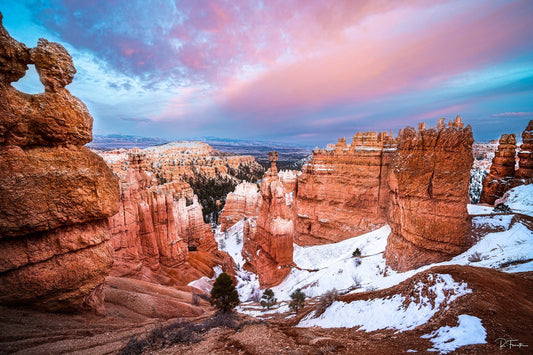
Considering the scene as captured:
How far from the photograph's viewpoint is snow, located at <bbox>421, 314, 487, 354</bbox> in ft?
16.5

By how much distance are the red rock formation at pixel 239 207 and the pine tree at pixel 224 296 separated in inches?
1123

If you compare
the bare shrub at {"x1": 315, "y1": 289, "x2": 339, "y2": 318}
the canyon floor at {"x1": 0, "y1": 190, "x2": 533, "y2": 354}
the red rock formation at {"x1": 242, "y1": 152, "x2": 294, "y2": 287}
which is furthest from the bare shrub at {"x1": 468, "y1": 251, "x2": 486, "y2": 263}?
the red rock formation at {"x1": 242, "y1": 152, "x2": 294, "y2": 287}

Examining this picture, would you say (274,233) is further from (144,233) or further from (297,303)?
(144,233)

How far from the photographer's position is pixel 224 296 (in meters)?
12.6

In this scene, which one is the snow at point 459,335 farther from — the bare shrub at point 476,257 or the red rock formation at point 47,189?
the red rock formation at point 47,189

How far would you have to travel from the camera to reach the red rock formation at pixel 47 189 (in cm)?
479

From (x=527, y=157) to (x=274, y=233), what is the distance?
27032 mm

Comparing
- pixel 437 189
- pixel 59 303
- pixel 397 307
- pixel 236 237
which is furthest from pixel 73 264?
pixel 236 237

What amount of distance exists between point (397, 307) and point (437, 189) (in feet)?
24.8

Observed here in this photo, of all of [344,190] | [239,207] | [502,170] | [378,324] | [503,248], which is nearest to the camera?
[378,324]

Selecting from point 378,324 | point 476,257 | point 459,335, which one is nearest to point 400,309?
point 378,324

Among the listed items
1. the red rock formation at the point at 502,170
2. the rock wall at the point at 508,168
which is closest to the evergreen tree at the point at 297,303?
the rock wall at the point at 508,168

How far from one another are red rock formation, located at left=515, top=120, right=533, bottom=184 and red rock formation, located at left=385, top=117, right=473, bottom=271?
18567 millimetres

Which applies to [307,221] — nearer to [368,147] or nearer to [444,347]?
[368,147]
